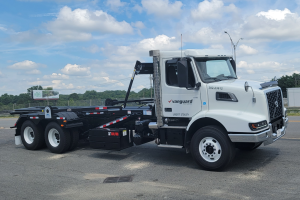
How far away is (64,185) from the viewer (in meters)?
6.29

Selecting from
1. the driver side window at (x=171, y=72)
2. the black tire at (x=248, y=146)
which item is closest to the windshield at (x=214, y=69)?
the driver side window at (x=171, y=72)

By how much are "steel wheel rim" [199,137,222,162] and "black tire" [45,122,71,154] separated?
14.4 ft

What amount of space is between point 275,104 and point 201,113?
5.56 feet

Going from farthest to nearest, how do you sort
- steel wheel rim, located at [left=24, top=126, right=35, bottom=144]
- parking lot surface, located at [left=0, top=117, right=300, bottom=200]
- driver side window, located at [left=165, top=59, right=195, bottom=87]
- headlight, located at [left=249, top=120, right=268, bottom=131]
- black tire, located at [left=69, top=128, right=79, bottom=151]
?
steel wheel rim, located at [left=24, top=126, right=35, bottom=144], black tire, located at [left=69, top=128, right=79, bottom=151], driver side window, located at [left=165, top=59, right=195, bottom=87], headlight, located at [left=249, top=120, right=268, bottom=131], parking lot surface, located at [left=0, top=117, right=300, bottom=200]

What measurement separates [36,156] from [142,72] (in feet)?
13.7

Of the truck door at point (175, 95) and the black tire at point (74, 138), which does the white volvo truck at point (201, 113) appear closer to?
the truck door at point (175, 95)

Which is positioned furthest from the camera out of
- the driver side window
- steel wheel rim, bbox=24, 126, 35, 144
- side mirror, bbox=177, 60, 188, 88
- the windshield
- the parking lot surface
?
steel wheel rim, bbox=24, 126, 35, 144

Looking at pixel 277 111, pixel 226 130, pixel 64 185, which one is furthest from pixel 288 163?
pixel 64 185

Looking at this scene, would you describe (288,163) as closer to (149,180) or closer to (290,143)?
(290,143)

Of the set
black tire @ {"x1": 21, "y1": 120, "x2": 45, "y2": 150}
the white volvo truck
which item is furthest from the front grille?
black tire @ {"x1": 21, "y1": 120, "x2": 45, "y2": 150}

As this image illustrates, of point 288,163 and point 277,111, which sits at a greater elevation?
point 277,111

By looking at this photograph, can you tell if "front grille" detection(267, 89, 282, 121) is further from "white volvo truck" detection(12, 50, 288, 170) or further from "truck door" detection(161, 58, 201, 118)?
"truck door" detection(161, 58, 201, 118)

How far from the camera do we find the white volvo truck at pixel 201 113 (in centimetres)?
657

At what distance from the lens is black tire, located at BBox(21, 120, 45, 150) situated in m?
10.1
